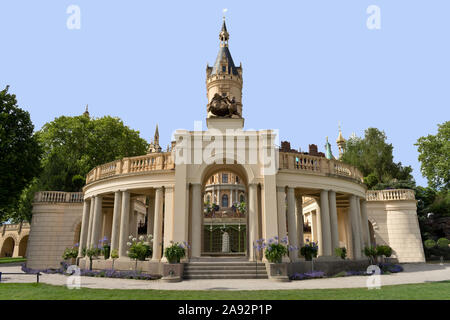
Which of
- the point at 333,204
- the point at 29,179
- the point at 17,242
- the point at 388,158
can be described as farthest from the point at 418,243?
the point at 17,242

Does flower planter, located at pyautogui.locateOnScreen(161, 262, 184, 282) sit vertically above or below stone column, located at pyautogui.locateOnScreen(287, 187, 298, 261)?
below

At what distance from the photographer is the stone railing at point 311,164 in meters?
20.8

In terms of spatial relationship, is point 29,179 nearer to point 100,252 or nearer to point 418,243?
point 100,252

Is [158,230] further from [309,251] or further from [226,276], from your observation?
[309,251]

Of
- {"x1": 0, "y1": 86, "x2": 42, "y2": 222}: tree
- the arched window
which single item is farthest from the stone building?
the arched window

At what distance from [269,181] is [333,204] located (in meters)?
5.71

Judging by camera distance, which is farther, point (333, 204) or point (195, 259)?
point (333, 204)

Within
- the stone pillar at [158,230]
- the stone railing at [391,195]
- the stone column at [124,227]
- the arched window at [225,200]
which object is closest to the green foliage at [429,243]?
the stone railing at [391,195]

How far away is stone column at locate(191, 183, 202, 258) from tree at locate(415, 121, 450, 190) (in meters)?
38.3

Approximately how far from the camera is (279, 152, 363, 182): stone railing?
2081 centimetres

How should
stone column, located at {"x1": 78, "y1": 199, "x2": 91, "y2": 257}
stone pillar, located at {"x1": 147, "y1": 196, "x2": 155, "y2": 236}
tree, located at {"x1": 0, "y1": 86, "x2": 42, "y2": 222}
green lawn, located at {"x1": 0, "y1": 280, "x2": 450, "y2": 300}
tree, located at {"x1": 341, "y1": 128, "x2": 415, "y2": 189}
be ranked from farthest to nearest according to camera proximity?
1. tree, located at {"x1": 341, "y1": 128, "x2": 415, "y2": 189}
2. tree, located at {"x1": 0, "y1": 86, "x2": 42, "y2": 222}
3. stone pillar, located at {"x1": 147, "y1": 196, "x2": 155, "y2": 236}
4. stone column, located at {"x1": 78, "y1": 199, "x2": 91, "y2": 257}
5. green lawn, located at {"x1": 0, "y1": 280, "x2": 450, "y2": 300}

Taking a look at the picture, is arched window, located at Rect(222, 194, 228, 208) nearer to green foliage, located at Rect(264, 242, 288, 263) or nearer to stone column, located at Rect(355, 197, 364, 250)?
stone column, located at Rect(355, 197, 364, 250)

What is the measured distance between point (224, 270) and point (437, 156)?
41219mm
